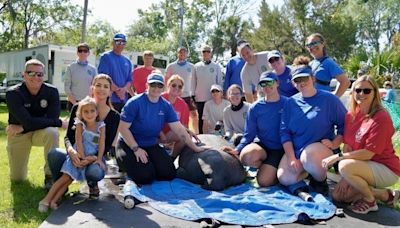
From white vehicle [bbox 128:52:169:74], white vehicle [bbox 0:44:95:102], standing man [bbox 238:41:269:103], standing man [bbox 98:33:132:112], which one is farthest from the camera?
white vehicle [bbox 128:52:169:74]

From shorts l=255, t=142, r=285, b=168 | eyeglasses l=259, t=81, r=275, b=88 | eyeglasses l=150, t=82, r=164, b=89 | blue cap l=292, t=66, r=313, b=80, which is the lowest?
shorts l=255, t=142, r=285, b=168

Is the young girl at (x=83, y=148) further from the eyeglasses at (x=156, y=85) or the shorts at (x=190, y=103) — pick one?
the shorts at (x=190, y=103)

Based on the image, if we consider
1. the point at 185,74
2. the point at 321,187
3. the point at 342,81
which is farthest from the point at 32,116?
the point at 342,81

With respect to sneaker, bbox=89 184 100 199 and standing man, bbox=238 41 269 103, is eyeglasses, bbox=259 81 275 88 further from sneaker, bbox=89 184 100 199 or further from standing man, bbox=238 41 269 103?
sneaker, bbox=89 184 100 199

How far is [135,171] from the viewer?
5.02 meters

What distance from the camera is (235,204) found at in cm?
446

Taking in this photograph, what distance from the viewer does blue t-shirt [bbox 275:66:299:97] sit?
6.00 meters

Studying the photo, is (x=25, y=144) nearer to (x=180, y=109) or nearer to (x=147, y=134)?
(x=147, y=134)

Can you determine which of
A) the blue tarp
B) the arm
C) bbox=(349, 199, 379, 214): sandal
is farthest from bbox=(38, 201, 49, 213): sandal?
the arm

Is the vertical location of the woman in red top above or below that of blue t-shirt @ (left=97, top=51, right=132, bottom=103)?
below

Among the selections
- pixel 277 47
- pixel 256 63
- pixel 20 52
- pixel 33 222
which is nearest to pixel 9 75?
pixel 20 52

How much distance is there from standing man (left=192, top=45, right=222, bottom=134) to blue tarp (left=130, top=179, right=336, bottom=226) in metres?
3.08

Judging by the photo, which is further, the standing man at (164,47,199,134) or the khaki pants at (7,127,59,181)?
the standing man at (164,47,199,134)

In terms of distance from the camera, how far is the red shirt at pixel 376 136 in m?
4.18
